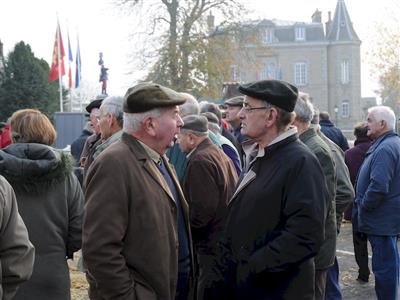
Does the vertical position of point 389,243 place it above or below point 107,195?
below

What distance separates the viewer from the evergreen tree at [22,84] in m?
32.0

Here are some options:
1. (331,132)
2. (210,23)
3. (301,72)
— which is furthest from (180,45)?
(301,72)

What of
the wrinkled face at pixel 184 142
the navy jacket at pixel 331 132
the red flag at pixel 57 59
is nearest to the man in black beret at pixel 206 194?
the wrinkled face at pixel 184 142

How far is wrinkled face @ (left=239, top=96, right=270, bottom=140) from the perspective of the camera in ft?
12.0

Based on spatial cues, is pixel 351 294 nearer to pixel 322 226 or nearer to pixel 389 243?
pixel 389 243

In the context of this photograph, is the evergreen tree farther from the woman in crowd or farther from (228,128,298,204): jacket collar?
(228,128,298,204): jacket collar

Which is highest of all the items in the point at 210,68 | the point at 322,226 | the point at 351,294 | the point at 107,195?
the point at 210,68

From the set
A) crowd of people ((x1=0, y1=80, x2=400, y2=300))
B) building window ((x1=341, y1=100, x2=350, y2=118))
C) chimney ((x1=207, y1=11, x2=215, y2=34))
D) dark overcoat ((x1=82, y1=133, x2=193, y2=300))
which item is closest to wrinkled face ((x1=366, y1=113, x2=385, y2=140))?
crowd of people ((x1=0, y1=80, x2=400, y2=300))

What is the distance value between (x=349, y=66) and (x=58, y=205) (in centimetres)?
7623

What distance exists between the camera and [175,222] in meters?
3.61

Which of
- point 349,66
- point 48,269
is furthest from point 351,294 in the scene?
point 349,66

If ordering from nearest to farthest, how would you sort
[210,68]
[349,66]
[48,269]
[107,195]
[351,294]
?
A: [107,195]
[48,269]
[351,294]
[210,68]
[349,66]

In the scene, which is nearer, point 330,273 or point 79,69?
point 330,273

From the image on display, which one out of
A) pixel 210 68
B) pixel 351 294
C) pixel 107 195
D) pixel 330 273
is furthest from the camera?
pixel 210 68
